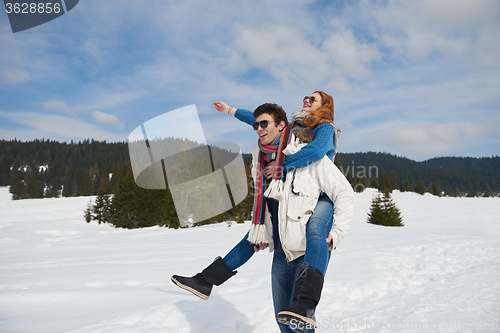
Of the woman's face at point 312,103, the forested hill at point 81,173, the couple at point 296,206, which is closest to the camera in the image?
the couple at point 296,206

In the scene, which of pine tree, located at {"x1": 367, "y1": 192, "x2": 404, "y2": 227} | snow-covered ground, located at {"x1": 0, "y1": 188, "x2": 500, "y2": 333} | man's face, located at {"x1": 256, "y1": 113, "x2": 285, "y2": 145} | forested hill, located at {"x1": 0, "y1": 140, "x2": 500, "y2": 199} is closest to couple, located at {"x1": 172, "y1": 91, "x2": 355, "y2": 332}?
man's face, located at {"x1": 256, "y1": 113, "x2": 285, "y2": 145}

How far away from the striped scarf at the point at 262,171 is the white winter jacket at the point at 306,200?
0.08 m

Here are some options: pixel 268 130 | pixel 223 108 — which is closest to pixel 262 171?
pixel 268 130

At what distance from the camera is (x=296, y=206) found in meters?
2.01

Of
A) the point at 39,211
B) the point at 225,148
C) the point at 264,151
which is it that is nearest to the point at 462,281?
the point at 225,148

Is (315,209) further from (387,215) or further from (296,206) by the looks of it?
(387,215)

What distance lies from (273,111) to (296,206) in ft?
2.43

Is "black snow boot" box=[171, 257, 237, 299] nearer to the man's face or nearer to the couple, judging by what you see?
the couple

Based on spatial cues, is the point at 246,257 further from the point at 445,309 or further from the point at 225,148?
the point at 225,148

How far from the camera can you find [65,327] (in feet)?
11.6

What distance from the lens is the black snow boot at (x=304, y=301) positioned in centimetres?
159

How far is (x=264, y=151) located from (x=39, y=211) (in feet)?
173

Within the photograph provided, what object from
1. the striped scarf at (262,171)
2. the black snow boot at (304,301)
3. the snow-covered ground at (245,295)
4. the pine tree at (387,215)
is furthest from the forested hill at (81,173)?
the black snow boot at (304,301)

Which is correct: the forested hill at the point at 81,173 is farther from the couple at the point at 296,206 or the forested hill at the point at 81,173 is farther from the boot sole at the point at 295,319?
the boot sole at the point at 295,319
